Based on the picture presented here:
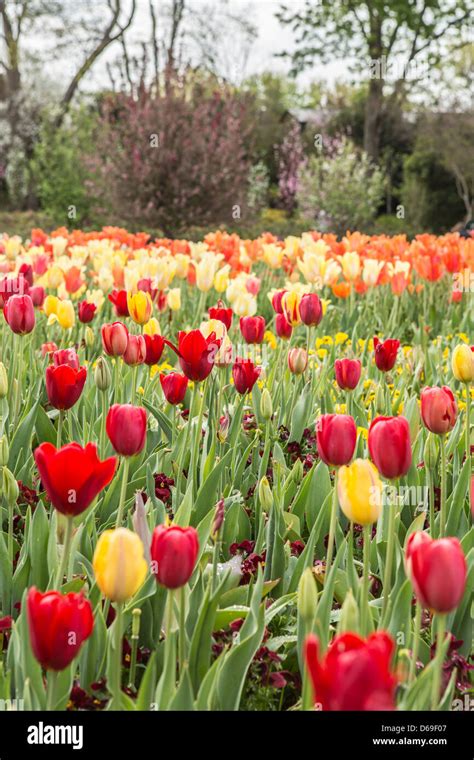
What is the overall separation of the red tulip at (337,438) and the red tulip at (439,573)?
45 cm

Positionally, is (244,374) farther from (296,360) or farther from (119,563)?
(119,563)

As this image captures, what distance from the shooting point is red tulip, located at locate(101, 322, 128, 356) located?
221 centimetres

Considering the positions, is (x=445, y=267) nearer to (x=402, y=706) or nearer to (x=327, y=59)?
(x=402, y=706)

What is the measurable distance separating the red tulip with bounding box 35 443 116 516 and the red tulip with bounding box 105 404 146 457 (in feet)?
0.92

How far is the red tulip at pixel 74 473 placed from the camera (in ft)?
3.85

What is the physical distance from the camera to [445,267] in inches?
195

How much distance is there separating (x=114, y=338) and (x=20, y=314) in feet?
1.17

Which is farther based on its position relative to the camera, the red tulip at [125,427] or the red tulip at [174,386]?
the red tulip at [174,386]

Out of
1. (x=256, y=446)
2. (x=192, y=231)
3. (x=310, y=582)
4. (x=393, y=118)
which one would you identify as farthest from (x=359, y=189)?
(x=310, y=582)

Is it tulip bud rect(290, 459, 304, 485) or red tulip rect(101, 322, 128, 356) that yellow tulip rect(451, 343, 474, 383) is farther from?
red tulip rect(101, 322, 128, 356)

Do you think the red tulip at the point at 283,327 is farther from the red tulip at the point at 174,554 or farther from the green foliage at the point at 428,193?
the green foliage at the point at 428,193

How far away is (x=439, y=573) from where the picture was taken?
98cm

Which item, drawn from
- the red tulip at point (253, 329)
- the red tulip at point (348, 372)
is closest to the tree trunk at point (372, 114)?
the red tulip at point (253, 329)
